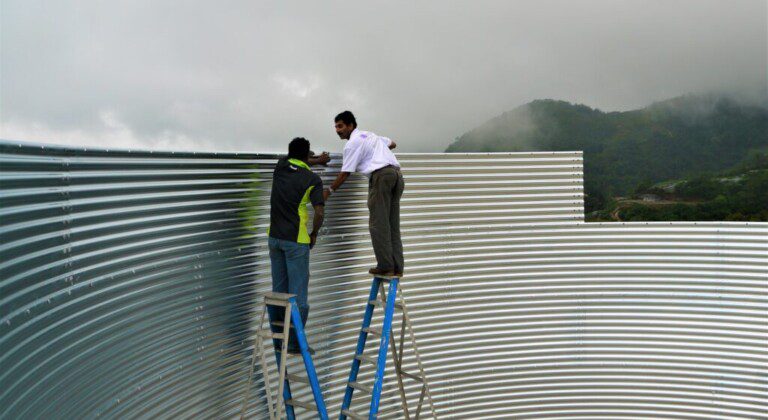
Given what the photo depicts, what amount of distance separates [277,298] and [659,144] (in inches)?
1355

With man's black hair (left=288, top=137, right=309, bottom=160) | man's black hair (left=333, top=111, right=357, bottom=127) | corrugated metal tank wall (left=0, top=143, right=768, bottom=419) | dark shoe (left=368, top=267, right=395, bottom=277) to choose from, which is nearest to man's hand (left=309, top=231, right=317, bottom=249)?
corrugated metal tank wall (left=0, top=143, right=768, bottom=419)

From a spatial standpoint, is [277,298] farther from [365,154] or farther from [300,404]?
[365,154]

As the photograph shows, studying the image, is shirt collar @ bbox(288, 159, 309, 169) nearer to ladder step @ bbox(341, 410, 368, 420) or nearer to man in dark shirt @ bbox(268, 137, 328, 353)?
man in dark shirt @ bbox(268, 137, 328, 353)

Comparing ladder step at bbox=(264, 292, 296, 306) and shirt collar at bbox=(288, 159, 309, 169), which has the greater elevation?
shirt collar at bbox=(288, 159, 309, 169)

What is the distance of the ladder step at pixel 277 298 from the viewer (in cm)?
544

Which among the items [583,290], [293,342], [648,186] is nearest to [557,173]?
[583,290]

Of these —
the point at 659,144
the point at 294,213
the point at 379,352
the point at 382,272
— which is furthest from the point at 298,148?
the point at 659,144

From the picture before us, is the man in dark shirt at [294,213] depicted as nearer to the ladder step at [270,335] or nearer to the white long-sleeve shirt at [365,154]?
the ladder step at [270,335]

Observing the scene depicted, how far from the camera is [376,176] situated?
20.6 feet

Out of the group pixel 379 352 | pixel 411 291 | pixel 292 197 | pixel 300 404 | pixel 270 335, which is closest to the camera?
pixel 270 335

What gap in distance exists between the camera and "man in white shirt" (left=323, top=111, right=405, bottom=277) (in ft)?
20.5

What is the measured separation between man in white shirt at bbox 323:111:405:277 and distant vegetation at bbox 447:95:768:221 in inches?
1009

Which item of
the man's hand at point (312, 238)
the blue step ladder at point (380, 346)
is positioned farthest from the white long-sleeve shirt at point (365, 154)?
the blue step ladder at point (380, 346)

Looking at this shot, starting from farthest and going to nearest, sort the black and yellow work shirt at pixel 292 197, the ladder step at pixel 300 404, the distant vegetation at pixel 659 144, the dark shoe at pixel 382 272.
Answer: the distant vegetation at pixel 659 144, the dark shoe at pixel 382 272, the ladder step at pixel 300 404, the black and yellow work shirt at pixel 292 197
